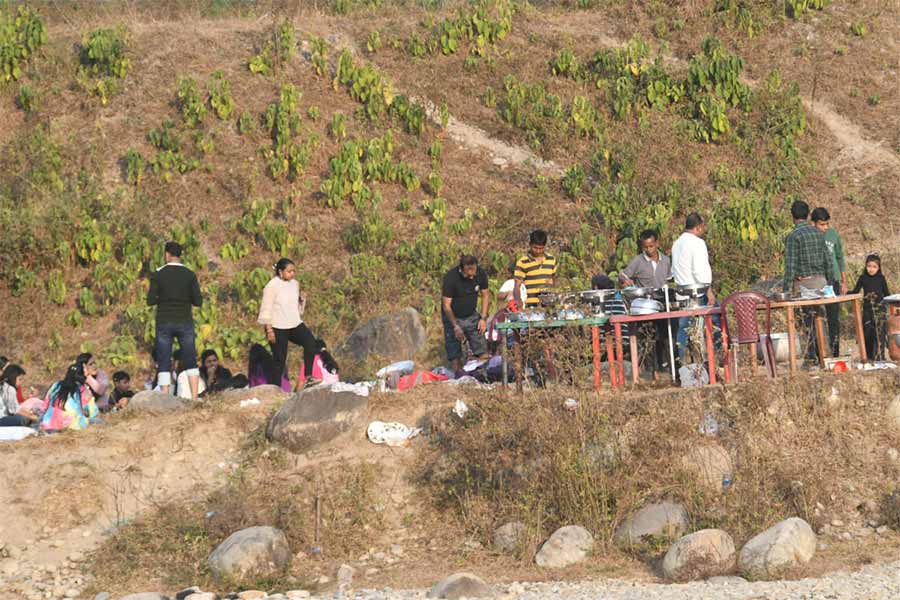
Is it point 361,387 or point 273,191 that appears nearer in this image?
point 361,387

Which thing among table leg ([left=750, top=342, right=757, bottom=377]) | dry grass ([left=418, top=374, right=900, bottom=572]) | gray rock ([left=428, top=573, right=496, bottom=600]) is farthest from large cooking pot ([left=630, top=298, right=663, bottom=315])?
gray rock ([left=428, top=573, right=496, bottom=600])

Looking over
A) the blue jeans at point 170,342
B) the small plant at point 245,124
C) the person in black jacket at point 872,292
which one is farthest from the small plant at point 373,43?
the person in black jacket at point 872,292

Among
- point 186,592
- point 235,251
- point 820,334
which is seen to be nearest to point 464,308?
point 820,334

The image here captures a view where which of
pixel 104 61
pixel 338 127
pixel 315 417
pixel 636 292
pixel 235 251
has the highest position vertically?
pixel 104 61

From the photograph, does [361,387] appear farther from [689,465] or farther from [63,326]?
[63,326]

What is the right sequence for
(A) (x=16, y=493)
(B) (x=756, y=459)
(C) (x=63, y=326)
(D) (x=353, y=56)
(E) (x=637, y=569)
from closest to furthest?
(E) (x=637, y=569) → (B) (x=756, y=459) → (A) (x=16, y=493) → (C) (x=63, y=326) → (D) (x=353, y=56)

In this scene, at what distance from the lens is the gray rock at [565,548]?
858cm

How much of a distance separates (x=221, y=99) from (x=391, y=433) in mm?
10227

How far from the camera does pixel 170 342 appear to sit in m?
11.3

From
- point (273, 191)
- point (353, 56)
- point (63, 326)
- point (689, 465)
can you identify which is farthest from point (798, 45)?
point (689, 465)

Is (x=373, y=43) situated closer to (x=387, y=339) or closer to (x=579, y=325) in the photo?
(x=387, y=339)

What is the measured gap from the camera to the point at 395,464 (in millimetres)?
9977

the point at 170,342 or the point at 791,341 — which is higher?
the point at 170,342

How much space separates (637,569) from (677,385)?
187 cm
